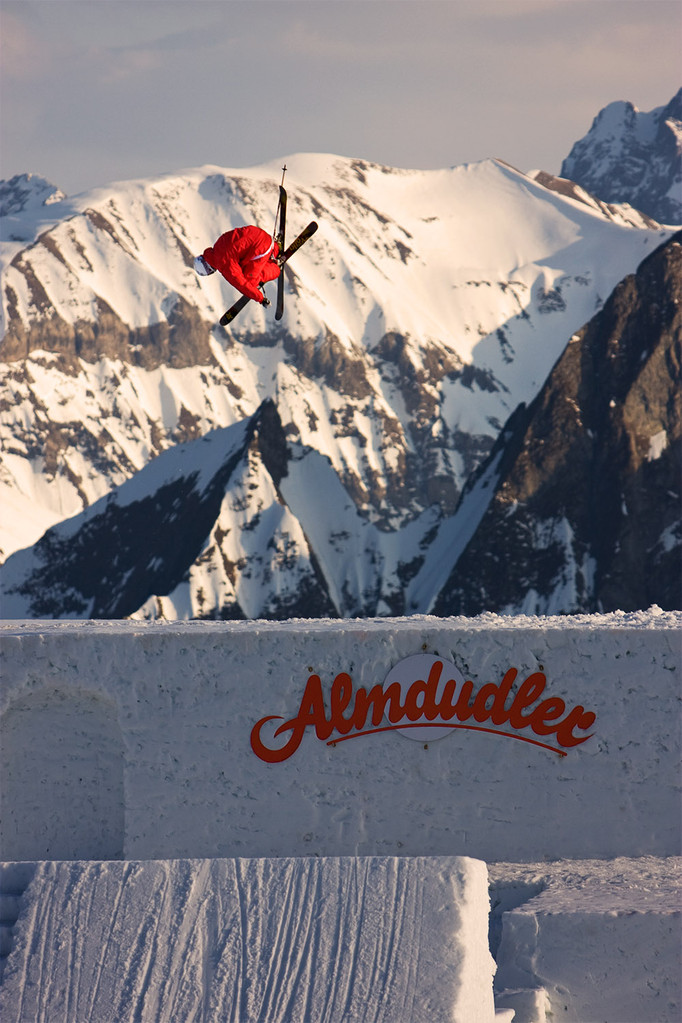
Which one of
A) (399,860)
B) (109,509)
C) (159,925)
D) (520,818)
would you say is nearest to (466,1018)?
(399,860)

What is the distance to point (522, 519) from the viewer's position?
115m

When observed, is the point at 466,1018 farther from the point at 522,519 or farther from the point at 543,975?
the point at 522,519

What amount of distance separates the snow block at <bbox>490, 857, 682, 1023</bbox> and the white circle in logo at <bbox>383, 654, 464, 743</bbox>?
Result: 4.02 metres

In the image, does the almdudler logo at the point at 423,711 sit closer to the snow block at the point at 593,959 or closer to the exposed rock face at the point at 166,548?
the snow block at the point at 593,959

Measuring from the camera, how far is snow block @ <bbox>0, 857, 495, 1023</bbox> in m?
14.9

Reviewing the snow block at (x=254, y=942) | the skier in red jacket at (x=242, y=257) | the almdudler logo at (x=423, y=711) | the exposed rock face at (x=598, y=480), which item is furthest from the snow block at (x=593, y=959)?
the exposed rock face at (x=598, y=480)

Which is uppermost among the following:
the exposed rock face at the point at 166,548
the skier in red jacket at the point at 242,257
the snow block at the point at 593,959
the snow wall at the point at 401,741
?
the skier in red jacket at the point at 242,257

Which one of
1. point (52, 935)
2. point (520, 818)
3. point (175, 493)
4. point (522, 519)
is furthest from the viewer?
point (175, 493)

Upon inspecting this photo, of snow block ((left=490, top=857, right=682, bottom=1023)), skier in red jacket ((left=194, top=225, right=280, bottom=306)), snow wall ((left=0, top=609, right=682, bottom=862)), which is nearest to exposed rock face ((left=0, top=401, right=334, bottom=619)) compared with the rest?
snow wall ((left=0, top=609, right=682, bottom=862))

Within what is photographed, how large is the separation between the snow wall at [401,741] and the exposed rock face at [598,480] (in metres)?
83.4

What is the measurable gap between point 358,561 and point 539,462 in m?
32.4

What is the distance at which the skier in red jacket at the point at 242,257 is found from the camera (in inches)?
679

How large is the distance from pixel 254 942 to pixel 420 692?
297 inches

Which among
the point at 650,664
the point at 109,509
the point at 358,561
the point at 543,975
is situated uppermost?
the point at 650,664
